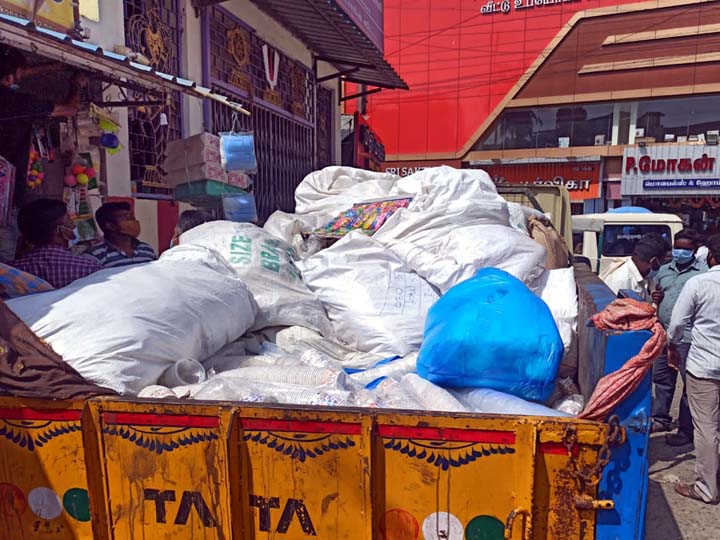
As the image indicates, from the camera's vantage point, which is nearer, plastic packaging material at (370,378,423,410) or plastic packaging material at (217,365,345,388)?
plastic packaging material at (370,378,423,410)

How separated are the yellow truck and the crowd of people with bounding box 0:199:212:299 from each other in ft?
Result: 2.95

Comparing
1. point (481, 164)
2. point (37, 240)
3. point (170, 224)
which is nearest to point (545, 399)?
point (37, 240)

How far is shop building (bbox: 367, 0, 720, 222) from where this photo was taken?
57.0 feet

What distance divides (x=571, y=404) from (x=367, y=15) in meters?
8.24

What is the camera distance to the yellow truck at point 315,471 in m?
1.38

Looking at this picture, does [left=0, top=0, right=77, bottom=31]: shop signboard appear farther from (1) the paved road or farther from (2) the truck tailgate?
(1) the paved road

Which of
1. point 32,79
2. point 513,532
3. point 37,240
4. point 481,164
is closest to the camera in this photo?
point 513,532

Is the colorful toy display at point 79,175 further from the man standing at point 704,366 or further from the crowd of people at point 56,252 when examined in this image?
the man standing at point 704,366

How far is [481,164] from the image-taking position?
66.9 feet

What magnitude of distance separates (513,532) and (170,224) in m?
4.98

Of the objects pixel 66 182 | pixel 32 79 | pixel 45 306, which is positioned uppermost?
pixel 32 79

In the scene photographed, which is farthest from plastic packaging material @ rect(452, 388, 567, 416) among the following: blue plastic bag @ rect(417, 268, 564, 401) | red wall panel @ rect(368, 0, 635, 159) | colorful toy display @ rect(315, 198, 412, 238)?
red wall panel @ rect(368, 0, 635, 159)

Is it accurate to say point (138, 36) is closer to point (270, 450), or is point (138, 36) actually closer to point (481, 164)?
point (270, 450)

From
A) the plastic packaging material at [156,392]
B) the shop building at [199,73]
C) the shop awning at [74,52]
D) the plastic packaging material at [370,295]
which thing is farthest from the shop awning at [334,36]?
the plastic packaging material at [156,392]
